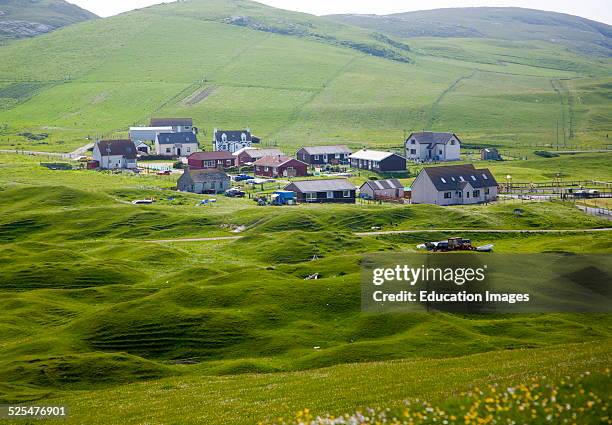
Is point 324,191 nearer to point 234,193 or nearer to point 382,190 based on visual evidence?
point 382,190

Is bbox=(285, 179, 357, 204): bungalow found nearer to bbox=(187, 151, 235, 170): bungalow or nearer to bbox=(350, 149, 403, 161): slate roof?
bbox=(350, 149, 403, 161): slate roof

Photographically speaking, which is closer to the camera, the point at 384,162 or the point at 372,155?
the point at 384,162

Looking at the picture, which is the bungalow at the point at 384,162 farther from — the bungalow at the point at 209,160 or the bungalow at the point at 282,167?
the bungalow at the point at 209,160

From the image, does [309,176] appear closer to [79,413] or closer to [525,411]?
[79,413]

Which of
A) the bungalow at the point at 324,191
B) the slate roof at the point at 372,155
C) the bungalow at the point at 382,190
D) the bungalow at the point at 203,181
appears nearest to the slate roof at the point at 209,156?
the bungalow at the point at 203,181

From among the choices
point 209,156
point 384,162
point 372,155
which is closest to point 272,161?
point 209,156

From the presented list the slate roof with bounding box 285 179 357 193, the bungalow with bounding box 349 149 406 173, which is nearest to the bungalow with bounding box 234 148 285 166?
the bungalow with bounding box 349 149 406 173

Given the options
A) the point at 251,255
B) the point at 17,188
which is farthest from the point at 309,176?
the point at 251,255
